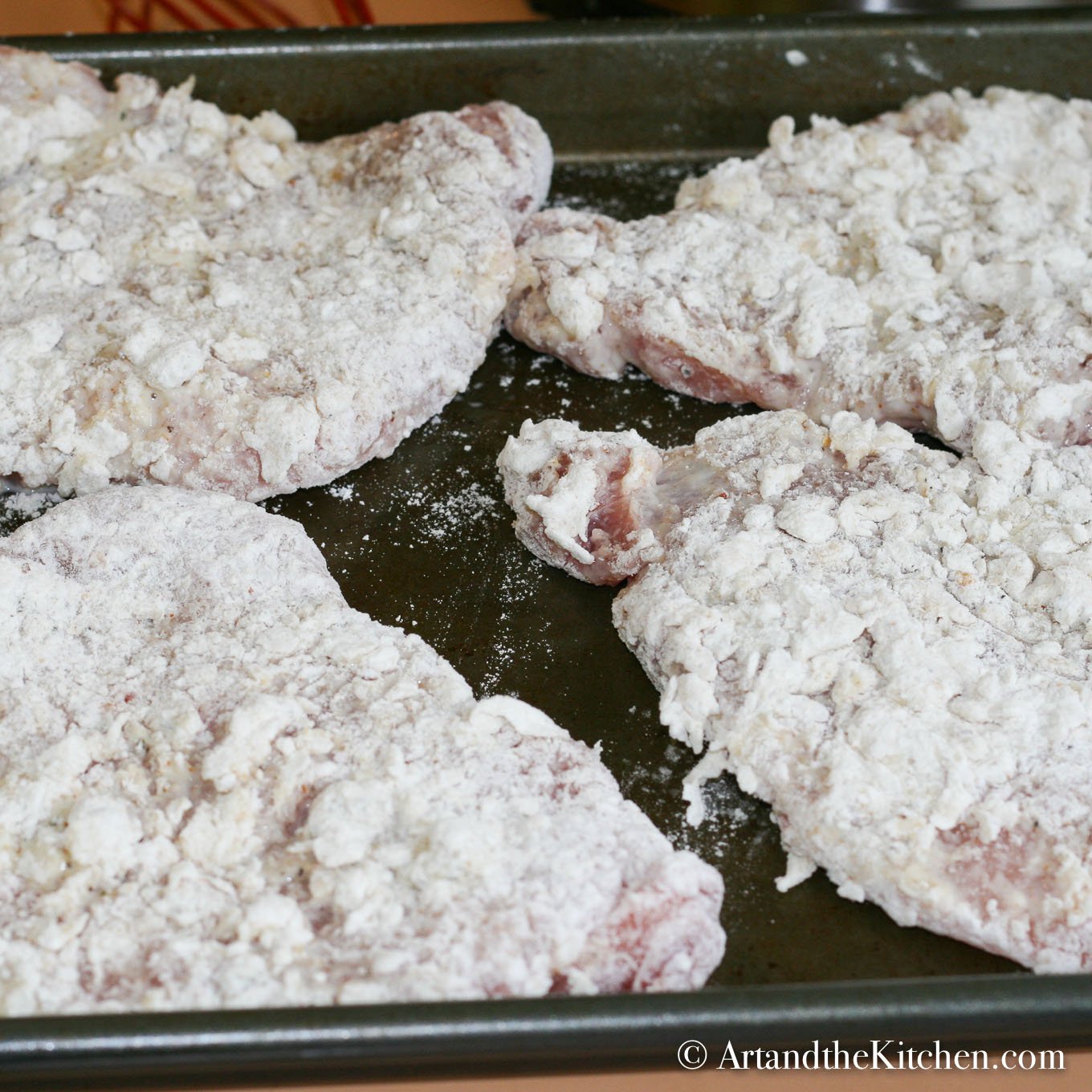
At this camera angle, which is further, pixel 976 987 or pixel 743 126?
pixel 743 126

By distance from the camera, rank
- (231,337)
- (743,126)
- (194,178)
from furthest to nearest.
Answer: (743,126) → (194,178) → (231,337)

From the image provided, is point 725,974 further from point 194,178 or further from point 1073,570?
point 194,178

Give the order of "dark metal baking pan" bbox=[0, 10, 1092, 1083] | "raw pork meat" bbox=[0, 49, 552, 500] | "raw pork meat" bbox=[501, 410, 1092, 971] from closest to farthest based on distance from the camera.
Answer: "dark metal baking pan" bbox=[0, 10, 1092, 1083] → "raw pork meat" bbox=[501, 410, 1092, 971] → "raw pork meat" bbox=[0, 49, 552, 500]

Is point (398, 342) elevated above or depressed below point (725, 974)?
above

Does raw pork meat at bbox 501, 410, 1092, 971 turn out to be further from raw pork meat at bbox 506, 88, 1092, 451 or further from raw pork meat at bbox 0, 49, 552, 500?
raw pork meat at bbox 0, 49, 552, 500

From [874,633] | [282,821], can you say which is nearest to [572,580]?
[874,633]

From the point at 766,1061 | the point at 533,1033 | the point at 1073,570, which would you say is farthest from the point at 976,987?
the point at 1073,570

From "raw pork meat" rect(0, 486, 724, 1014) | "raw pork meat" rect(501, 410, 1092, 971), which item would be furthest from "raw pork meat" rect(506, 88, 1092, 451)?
"raw pork meat" rect(0, 486, 724, 1014)
